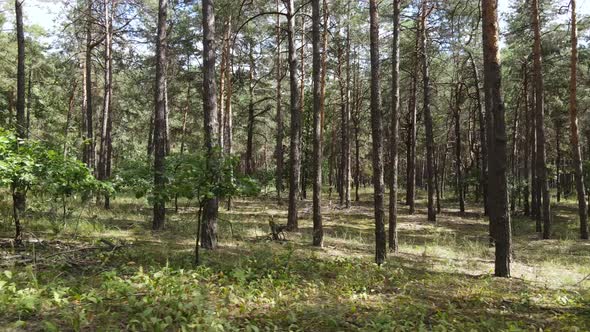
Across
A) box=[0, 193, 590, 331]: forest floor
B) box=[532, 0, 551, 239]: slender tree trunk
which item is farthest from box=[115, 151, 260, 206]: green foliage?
box=[532, 0, 551, 239]: slender tree trunk

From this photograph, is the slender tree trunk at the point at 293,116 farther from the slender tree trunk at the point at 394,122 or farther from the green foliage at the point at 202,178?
the green foliage at the point at 202,178

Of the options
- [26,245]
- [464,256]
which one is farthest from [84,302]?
[464,256]

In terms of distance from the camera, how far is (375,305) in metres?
5.84

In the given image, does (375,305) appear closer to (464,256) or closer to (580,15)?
(464,256)

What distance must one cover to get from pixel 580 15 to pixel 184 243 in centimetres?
1785

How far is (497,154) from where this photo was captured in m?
7.95

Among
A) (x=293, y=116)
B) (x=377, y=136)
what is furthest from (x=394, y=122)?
(x=377, y=136)

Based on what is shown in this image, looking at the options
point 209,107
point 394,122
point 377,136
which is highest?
point 394,122

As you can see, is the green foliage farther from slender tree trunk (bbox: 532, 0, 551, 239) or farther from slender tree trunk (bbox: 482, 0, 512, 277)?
slender tree trunk (bbox: 532, 0, 551, 239)

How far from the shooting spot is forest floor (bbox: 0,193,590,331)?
4.39 meters

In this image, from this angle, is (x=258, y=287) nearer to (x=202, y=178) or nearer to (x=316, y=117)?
(x=202, y=178)

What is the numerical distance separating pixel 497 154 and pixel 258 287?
559 cm

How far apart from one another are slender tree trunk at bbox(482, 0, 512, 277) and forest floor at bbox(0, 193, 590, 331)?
2.15ft

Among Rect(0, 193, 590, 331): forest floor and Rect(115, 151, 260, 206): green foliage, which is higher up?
Rect(115, 151, 260, 206): green foliage
